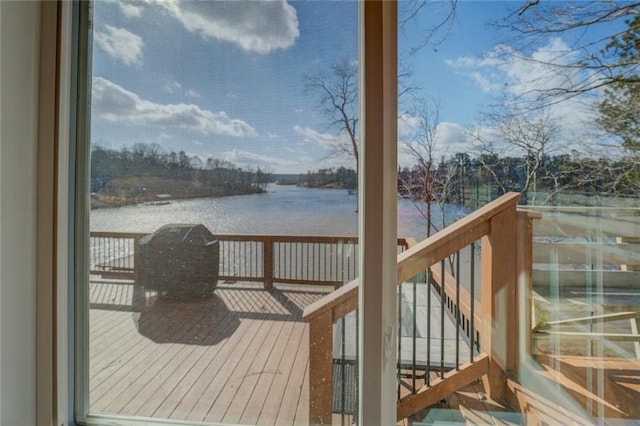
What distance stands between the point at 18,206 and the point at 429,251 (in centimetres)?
133

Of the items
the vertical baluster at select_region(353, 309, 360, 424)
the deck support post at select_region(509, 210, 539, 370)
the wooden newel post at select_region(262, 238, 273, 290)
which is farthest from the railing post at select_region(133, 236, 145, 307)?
the deck support post at select_region(509, 210, 539, 370)

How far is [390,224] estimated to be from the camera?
0.97m

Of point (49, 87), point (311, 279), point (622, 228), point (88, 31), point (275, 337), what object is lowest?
point (275, 337)

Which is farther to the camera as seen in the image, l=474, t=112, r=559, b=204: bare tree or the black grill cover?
the black grill cover

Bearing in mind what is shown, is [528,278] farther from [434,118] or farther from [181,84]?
[181,84]

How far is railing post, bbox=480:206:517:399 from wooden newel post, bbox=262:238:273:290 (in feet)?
2.26

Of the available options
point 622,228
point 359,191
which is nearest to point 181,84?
point 359,191

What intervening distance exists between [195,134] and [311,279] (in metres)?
0.62

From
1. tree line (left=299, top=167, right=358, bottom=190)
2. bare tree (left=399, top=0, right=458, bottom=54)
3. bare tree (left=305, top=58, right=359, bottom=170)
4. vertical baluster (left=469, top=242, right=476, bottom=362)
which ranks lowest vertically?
vertical baluster (left=469, top=242, right=476, bottom=362)

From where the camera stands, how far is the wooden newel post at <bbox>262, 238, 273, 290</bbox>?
3.40 ft

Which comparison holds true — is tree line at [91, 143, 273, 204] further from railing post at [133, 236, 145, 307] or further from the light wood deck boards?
the light wood deck boards

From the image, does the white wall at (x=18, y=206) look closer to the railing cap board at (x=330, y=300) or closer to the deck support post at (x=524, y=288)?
the railing cap board at (x=330, y=300)

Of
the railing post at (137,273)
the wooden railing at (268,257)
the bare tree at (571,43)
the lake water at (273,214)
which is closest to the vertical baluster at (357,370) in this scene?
the wooden railing at (268,257)

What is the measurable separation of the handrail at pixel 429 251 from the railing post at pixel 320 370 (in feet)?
0.13
